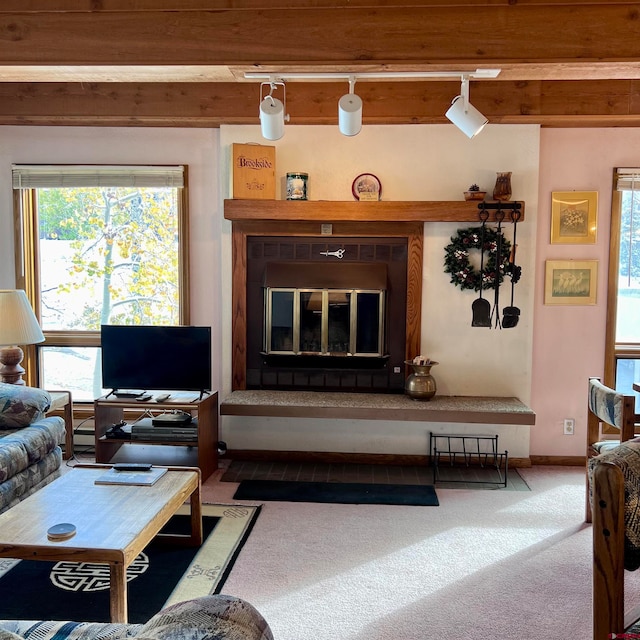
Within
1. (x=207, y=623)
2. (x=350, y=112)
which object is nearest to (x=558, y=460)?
(x=350, y=112)

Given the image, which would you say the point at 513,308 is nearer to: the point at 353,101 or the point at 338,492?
the point at 338,492

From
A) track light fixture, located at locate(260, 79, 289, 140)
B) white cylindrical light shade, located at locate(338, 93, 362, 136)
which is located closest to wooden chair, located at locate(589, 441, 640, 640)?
white cylindrical light shade, located at locate(338, 93, 362, 136)

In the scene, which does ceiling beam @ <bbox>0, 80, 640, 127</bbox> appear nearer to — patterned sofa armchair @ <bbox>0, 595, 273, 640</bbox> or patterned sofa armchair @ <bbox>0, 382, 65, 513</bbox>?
patterned sofa armchair @ <bbox>0, 382, 65, 513</bbox>

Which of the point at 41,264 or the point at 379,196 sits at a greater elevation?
the point at 379,196

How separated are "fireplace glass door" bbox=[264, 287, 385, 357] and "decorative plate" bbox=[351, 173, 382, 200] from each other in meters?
0.64

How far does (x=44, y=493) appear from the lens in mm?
2676

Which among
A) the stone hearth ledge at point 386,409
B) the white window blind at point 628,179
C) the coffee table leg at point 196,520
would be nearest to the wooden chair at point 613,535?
the coffee table leg at point 196,520

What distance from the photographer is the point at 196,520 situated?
301 centimetres

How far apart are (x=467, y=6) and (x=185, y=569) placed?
9.02ft

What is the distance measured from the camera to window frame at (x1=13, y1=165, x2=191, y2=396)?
14.6 feet

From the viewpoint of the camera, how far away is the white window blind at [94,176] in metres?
4.41

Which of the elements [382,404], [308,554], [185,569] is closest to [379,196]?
[382,404]

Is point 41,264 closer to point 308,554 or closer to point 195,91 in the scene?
point 195,91

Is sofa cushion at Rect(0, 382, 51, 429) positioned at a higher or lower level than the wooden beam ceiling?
lower
